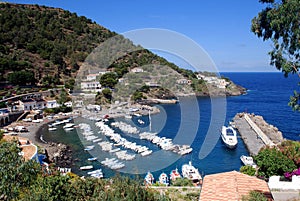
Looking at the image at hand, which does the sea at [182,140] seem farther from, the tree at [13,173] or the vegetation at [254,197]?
the tree at [13,173]

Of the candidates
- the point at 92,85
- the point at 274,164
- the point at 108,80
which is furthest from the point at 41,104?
the point at 274,164

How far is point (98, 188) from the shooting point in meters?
6.29

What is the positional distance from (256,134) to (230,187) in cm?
1774

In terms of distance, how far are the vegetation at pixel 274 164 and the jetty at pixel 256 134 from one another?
7.89 metres

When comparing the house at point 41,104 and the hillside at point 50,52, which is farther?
the hillside at point 50,52

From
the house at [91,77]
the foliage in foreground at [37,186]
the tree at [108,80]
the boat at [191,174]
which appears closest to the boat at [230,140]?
the boat at [191,174]

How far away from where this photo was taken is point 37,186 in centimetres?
562

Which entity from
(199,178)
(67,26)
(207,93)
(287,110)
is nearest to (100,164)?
(199,178)

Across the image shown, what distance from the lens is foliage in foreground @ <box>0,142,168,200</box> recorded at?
5340 mm

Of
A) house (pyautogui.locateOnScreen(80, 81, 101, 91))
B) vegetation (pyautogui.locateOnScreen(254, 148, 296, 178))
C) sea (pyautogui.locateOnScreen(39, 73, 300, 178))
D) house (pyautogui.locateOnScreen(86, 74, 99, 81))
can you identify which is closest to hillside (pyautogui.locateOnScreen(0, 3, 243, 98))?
house (pyautogui.locateOnScreen(80, 81, 101, 91))

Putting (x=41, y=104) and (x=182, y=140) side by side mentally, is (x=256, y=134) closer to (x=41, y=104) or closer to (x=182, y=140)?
(x=182, y=140)

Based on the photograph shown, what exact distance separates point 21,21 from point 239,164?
49.2m

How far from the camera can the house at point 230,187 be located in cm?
641

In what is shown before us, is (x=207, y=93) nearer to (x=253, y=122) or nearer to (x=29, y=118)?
(x=253, y=122)
